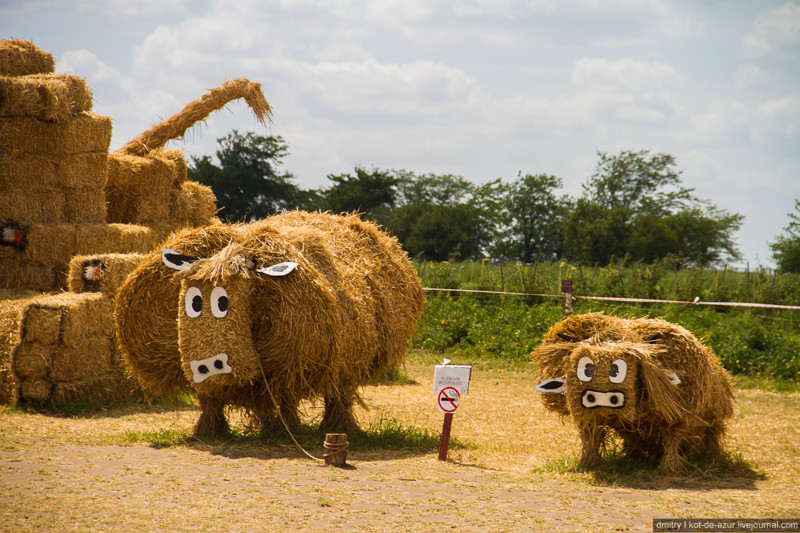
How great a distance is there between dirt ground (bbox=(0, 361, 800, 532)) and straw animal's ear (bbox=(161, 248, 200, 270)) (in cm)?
174

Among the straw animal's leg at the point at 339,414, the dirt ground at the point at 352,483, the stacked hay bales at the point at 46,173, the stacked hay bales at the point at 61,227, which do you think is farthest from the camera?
the stacked hay bales at the point at 46,173

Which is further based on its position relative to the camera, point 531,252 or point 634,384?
point 531,252

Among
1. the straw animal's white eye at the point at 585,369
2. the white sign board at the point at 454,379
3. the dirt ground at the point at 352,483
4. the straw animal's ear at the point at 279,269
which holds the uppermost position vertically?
the straw animal's ear at the point at 279,269

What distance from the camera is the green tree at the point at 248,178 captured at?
42312mm

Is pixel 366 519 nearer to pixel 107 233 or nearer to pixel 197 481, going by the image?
pixel 197 481

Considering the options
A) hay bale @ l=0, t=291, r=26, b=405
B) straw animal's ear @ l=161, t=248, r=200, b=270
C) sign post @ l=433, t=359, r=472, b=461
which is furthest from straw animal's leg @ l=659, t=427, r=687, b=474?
hay bale @ l=0, t=291, r=26, b=405

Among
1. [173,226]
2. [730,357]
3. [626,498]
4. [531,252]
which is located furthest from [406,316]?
[531,252]

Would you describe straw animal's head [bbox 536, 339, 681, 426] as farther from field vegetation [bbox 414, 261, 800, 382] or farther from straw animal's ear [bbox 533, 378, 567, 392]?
field vegetation [bbox 414, 261, 800, 382]

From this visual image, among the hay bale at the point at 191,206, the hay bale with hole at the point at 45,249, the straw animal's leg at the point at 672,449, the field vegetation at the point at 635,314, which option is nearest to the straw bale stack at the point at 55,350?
the hay bale with hole at the point at 45,249

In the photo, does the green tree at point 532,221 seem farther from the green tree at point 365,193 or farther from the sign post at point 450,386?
the sign post at point 450,386

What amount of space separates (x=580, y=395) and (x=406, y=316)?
2.93m

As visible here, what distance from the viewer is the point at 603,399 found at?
6.40 meters

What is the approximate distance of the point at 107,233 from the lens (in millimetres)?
10953

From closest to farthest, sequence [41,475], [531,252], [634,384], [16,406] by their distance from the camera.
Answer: [41,475]
[634,384]
[16,406]
[531,252]
